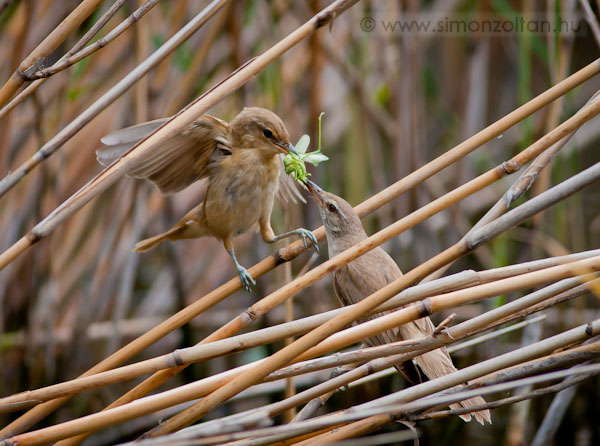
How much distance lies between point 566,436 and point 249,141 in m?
2.10

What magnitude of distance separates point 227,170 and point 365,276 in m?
0.64

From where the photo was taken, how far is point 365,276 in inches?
103

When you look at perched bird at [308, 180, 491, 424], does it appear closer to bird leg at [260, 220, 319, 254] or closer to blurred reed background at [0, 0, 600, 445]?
bird leg at [260, 220, 319, 254]

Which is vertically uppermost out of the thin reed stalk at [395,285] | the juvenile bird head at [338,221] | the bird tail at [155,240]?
the bird tail at [155,240]

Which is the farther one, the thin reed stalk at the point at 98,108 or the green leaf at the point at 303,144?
the green leaf at the point at 303,144

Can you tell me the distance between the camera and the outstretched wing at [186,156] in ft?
8.23

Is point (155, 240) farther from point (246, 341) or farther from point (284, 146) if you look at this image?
point (246, 341)

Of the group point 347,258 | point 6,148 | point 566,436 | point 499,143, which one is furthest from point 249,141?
point 499,143

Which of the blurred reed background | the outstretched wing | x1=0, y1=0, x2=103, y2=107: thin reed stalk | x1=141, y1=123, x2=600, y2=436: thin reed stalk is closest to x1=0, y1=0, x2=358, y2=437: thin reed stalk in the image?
x1=0, y1=0, x2=103, y2=107: thin reed stalk

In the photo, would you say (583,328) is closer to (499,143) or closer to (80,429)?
(80,429)

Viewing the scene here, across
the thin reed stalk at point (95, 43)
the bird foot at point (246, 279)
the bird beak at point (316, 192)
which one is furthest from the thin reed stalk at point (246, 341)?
the bird beak at point (316, 192)

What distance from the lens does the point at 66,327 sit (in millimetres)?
4211

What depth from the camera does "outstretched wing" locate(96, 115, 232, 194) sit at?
251 centimetres

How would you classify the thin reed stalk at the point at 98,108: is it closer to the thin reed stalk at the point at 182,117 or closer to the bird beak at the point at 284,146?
the thin reed stalk at the point at 182,117
